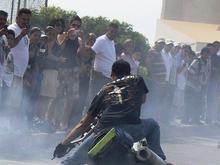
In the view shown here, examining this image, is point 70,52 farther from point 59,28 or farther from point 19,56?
point 19,56

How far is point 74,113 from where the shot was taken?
14.3 m

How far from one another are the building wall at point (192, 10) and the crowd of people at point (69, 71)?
25.8m

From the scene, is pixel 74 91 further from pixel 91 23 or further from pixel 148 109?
pixel 91 23

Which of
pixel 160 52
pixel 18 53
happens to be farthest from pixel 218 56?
pixel 18 53

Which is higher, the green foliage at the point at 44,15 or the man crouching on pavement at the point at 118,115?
the man crouching on pavement at the point at 118,115

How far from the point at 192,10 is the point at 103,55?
102 feet

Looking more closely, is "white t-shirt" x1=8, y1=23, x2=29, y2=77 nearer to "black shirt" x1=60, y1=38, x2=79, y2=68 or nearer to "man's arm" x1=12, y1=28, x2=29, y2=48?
"man's arm" x1=12, y1=28, x2=29, y2=48

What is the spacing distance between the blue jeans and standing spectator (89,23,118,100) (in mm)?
7034

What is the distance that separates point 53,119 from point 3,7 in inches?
205

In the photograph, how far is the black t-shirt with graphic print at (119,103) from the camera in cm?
757

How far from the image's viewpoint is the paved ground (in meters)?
11.6

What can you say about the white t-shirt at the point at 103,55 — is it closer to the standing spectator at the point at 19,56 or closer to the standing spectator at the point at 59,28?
the standing spectator at the point at 59,28

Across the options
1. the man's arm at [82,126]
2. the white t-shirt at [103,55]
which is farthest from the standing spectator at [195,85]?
the man's arm at [82,126]

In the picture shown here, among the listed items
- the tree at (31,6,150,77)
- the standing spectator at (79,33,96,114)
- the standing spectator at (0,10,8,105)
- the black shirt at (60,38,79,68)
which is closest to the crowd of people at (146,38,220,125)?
the standing spectator at (79,33,96,114)
